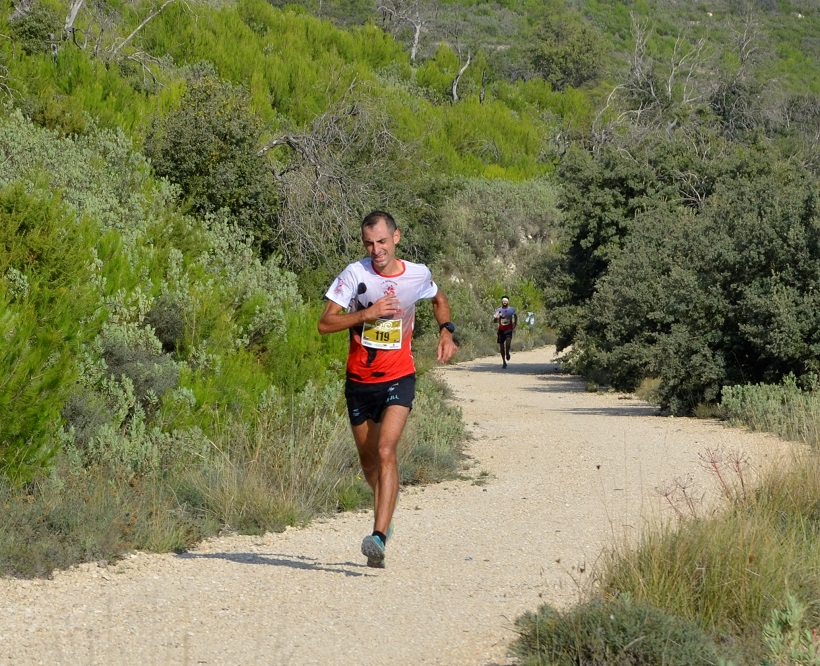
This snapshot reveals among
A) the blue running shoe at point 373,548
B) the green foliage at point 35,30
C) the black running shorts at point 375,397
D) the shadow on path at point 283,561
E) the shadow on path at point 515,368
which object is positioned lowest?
the shadow on path at point 515,368

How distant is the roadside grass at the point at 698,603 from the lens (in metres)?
5.20

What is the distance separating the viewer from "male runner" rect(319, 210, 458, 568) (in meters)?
7.65

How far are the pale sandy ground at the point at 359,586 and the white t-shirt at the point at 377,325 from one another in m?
1.24

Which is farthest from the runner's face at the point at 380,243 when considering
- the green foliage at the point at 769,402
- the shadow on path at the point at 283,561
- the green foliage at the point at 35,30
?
the green foliage at the point at 35,30

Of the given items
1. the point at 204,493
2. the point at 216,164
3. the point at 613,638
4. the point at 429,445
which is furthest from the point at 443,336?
the point at 216,164

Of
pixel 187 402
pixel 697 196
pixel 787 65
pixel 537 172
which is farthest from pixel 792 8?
pixel 187 402

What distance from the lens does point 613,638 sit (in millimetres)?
5184

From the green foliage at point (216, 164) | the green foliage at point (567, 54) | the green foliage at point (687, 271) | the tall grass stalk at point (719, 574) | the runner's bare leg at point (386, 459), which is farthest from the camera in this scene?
the green foliage at point (567, 54)

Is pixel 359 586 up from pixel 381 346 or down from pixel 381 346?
down

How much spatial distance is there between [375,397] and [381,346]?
32 centimetres

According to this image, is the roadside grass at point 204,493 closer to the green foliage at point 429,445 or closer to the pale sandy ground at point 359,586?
the green foliage at point 429,445

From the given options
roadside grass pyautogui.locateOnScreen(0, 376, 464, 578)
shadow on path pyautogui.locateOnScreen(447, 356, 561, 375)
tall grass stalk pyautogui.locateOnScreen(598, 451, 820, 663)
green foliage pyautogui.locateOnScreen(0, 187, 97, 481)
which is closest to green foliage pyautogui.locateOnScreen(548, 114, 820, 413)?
shadow on path pyautogui.locateOnScreen(447, 356, 561, 375)

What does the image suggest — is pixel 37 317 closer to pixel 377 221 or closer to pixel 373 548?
pixel 377 221

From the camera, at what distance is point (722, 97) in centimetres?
5981
